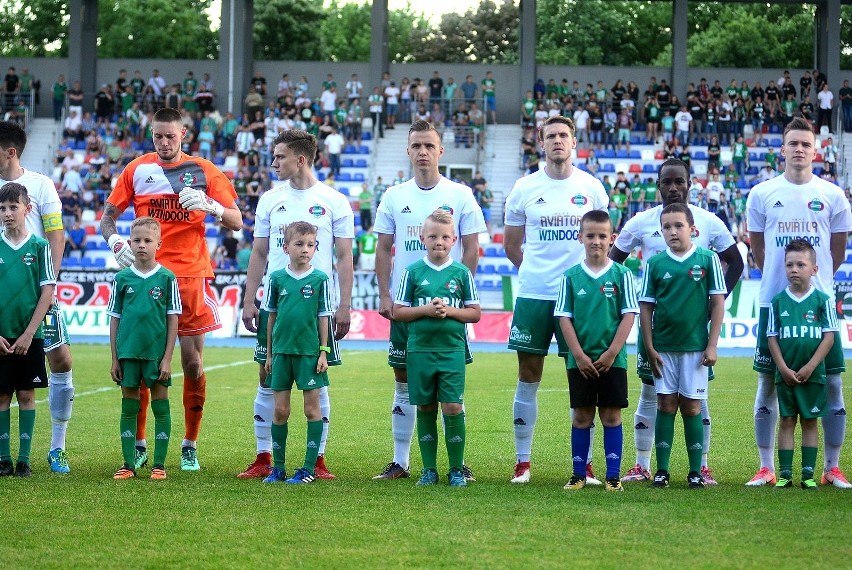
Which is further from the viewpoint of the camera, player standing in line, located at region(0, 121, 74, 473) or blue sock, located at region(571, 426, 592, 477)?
player standing in line, located at region(0, 121, 74, 473)

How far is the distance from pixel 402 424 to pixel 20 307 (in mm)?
2807

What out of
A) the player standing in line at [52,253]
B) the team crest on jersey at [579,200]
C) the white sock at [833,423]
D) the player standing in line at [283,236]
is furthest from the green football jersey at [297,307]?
the white sock at [833,423]

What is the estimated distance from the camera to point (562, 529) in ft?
19.8

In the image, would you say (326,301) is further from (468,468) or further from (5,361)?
(5,361)

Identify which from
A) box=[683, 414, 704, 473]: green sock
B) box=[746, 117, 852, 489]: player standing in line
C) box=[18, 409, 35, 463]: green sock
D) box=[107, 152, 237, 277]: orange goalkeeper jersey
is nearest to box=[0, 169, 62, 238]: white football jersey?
box=[107, 152, 237, 277]: orange goalkeeper jersey

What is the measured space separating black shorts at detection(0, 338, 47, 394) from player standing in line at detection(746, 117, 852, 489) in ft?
16.6

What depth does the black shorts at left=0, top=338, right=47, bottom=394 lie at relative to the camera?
8.02 meters

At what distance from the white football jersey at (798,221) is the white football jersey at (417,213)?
207cm

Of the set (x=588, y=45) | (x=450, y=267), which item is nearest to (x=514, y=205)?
(x=450, y=267)

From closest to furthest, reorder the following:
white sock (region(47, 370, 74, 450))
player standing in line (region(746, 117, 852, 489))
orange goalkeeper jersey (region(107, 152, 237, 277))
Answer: player standing in line (region(746, 117, 852, 489)) → white sock (region(47, 370, 74, 450)) → orange goalkeeper jersey (region(107, 152, 237, 277))

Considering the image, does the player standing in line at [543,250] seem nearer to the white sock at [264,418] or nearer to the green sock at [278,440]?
the green sock at [278,440]

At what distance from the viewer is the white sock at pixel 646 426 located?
8117mm

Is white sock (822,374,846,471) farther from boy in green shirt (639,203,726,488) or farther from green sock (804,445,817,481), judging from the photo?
boy in green shirt (639,203,726,488)

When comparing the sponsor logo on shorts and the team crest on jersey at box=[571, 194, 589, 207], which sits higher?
the team crest on jersey at box=[571, 194, 589, 207]
